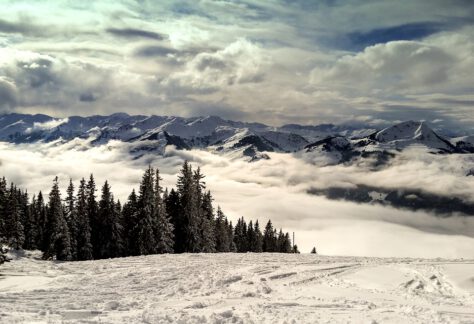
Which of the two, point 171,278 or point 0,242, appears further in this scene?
point 0,242

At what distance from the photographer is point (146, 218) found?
53.6 meters

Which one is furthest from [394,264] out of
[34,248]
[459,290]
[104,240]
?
[34,248]

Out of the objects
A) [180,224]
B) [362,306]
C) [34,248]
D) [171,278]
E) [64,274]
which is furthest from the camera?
[34,248]

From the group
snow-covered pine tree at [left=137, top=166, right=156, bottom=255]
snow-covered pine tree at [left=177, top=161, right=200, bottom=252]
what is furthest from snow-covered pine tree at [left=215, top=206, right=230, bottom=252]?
snow-covered pine tree at [left=137, top=166, right=156, bottom=255]

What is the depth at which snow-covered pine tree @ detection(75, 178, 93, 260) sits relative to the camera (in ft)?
192

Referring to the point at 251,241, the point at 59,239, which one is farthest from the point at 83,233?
the point at 251,241

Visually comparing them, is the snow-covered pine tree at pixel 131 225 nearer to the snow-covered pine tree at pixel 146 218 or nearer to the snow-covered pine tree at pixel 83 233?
the snow-covered pine tree at pixel 146 218

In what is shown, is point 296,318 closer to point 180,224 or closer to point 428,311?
point 428,311

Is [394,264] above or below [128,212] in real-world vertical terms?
below

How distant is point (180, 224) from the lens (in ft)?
188

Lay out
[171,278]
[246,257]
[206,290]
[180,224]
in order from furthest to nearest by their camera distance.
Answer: [180,224] → [246,257] → [171,278] → [206,290]

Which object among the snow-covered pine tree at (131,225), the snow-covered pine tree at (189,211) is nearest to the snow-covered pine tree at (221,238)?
the snow-covered pine tree at (131,225)

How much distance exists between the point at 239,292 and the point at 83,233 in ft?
144

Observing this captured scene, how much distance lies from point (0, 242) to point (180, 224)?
27.6m
